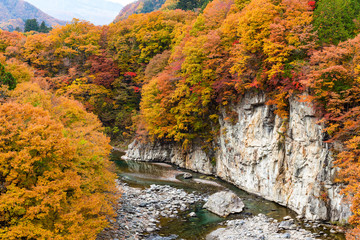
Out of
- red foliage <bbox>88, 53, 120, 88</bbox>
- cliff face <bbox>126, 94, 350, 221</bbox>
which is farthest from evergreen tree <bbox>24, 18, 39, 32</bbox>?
cliff face <bbox>126, 94, 350, 221</bbox>

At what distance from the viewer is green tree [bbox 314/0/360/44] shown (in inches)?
707

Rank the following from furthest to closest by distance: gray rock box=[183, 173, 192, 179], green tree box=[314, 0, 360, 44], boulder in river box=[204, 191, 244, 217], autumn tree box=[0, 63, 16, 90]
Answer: gray rock box=[183, 173, 192, 179]
boulder in river box=[204, 191, 244, 217]
autumn tree box=[0, 63, 16, 90]
green tree box=[314, 0, 360, 44]

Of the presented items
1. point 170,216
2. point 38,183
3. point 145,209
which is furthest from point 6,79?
point 170,216

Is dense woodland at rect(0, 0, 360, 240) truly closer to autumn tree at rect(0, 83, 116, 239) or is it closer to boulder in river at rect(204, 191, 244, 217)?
autumn tree at rect(0, 83, 116, 239)

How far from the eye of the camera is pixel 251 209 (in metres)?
20.2

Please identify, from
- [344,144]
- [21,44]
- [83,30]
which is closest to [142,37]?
[83,30]

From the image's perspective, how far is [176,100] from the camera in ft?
112

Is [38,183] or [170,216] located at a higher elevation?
[38,183]

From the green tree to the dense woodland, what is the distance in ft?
0.25

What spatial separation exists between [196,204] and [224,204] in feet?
9.83

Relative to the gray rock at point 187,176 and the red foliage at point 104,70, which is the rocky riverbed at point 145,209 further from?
the red foliage at point 104,70

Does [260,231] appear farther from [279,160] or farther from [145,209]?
[145,209]

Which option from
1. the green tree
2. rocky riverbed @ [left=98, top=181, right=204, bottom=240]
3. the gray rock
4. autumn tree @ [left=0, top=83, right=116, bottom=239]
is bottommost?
rocky riverbed @ [left=98, top=181, right=204, bottom=240]

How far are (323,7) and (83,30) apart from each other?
52.5 m
